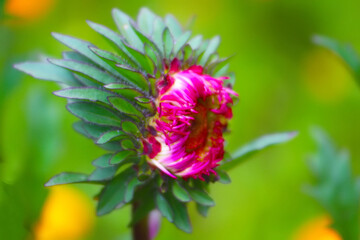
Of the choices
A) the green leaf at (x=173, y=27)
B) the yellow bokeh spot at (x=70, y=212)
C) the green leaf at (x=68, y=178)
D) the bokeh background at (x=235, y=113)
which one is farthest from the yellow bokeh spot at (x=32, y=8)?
the green leaf at (x=68, y=178)

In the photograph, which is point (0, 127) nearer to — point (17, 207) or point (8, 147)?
point (17, 207)

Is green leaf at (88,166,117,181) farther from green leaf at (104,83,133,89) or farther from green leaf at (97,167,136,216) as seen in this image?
green leaf at (104,83,133,89)

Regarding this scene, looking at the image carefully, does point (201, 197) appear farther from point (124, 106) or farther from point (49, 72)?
point (49, 72)

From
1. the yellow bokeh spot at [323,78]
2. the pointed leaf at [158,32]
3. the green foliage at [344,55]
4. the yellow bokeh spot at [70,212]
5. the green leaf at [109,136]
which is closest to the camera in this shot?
the green leaf at [109,136]

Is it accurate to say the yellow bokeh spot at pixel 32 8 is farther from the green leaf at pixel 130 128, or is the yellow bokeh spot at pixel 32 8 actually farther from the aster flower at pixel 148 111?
the green leaf at pixel 130 128

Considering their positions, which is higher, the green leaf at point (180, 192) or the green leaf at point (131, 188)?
the green leaf at point (180, 192)
